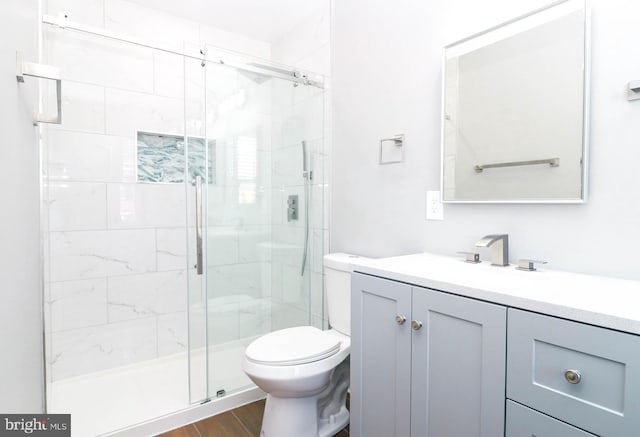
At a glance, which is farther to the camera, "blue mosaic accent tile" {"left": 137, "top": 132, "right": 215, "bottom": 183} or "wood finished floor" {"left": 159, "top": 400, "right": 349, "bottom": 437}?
"blue mosaic accent tile" {"left": 137, "top": 132, "right": 215, "bottom": 183}

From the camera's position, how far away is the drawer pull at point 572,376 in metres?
0.77

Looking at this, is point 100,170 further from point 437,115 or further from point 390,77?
point 437,115

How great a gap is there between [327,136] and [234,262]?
100 centimetres

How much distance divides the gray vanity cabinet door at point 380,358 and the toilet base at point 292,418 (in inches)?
11.4

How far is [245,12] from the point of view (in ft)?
7.88

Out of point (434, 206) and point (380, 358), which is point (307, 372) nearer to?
point (380, 358)

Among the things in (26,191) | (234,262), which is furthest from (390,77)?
(26,191)

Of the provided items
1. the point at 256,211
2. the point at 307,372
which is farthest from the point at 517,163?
the point at 256,211

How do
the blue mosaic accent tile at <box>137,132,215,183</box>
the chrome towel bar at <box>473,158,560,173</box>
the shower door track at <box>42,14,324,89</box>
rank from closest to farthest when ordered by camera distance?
1. the chrome towel bar at <box>473,158,560,173</box>
2. the shower door track at <box>42,14,324,89</box>
3. the blue mosaic accent tile at <box>137,132,215,183</box>

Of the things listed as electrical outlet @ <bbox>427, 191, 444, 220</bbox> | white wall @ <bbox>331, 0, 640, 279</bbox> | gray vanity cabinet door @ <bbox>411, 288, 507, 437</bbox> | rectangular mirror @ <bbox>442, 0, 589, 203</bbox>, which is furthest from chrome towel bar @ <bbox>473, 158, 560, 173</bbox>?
gray vanity cabinet door @ <bbox>411, 288, 507, 437</bbox>

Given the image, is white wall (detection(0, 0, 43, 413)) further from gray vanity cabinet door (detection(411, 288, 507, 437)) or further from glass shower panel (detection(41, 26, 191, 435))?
gray vanity cabinet door (detection(411, 288, 507, 437))

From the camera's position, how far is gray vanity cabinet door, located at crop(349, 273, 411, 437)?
116cm

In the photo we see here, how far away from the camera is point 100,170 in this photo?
225 cm

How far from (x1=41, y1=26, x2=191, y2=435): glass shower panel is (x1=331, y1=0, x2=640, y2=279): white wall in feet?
4.04
